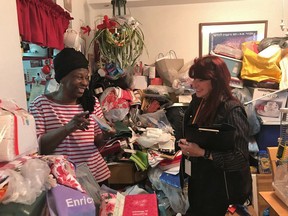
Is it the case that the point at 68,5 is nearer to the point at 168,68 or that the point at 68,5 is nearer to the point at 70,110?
the point at 168,68

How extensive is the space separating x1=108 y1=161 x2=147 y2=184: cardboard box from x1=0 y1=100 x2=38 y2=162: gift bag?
1620 mm

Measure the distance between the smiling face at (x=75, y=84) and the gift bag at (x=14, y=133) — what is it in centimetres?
48

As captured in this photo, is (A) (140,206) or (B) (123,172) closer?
(A) (140,206)

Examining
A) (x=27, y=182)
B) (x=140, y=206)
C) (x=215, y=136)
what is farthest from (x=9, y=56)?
(x=215, y=136)

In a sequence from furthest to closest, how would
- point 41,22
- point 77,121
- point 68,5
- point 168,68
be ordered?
point 168,68
point 68,5
point 41,22
point 77,121

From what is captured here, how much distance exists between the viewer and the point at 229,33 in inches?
125

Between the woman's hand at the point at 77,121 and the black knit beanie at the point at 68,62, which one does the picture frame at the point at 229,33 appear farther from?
the woman's hand at the point at 77,121

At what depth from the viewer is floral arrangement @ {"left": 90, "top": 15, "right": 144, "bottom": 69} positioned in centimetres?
273

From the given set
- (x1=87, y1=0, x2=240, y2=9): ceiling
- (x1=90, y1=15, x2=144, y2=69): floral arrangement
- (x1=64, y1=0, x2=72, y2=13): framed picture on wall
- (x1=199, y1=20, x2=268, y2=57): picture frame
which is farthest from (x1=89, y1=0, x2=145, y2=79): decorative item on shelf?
(x1=199, y1=20, x2=268, y2=57): picture frame

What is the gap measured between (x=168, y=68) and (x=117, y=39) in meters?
0.70

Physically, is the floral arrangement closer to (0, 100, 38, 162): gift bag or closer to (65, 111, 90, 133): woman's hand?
(65, 111, 90, 133): woman's hand

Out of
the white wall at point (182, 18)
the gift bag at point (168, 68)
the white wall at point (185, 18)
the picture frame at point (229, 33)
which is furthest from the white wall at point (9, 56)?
the picture frame at point (229, 33)

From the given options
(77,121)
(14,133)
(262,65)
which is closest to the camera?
(14,133)

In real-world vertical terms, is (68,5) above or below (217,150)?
above
